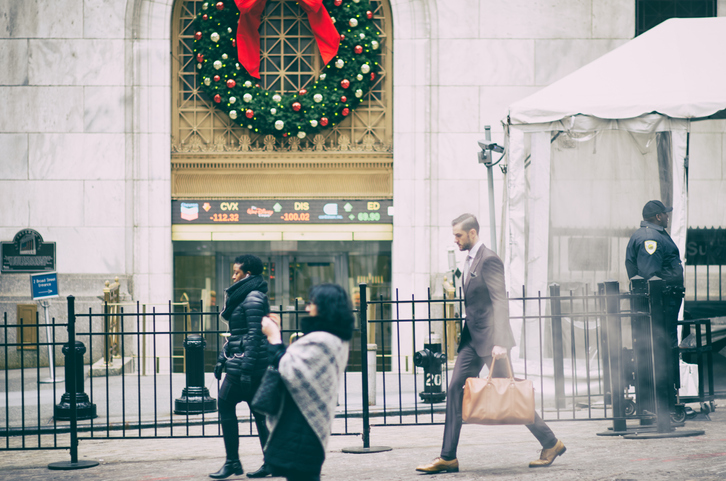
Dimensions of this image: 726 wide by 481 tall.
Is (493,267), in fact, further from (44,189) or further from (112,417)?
(44,189)

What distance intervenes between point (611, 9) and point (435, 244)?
546 cm

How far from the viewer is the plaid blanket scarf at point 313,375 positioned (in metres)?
3.96

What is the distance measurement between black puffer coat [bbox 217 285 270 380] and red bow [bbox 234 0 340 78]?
862 cm

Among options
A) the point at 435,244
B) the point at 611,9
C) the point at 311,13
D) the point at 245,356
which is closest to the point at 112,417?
the point at 245,356

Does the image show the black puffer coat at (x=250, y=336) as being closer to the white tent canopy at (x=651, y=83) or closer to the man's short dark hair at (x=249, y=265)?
the man's short dark hair at (x=249, y=265)

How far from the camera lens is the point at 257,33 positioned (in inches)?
553

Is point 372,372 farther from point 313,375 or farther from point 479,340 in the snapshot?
point 313,375

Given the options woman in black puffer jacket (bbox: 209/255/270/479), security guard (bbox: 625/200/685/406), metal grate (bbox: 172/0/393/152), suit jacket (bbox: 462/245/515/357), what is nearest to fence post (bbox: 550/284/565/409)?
security guard (bbox: 625/200/685/406)

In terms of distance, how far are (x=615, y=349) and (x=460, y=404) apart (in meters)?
1.96

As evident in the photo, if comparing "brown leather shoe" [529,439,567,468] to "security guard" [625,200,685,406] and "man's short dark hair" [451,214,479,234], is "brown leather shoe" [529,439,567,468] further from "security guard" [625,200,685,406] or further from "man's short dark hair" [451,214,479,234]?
"security guard" [625,200,685,406]

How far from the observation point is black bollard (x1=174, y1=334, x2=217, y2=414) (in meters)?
9.20

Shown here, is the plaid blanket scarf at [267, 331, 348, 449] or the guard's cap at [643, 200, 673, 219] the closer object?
the plaid blanket scarf at [267, 331, 348, 449]

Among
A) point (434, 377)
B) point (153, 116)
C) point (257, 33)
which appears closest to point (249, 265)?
point (434, 377)

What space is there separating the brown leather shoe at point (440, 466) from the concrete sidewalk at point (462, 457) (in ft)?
0.15
